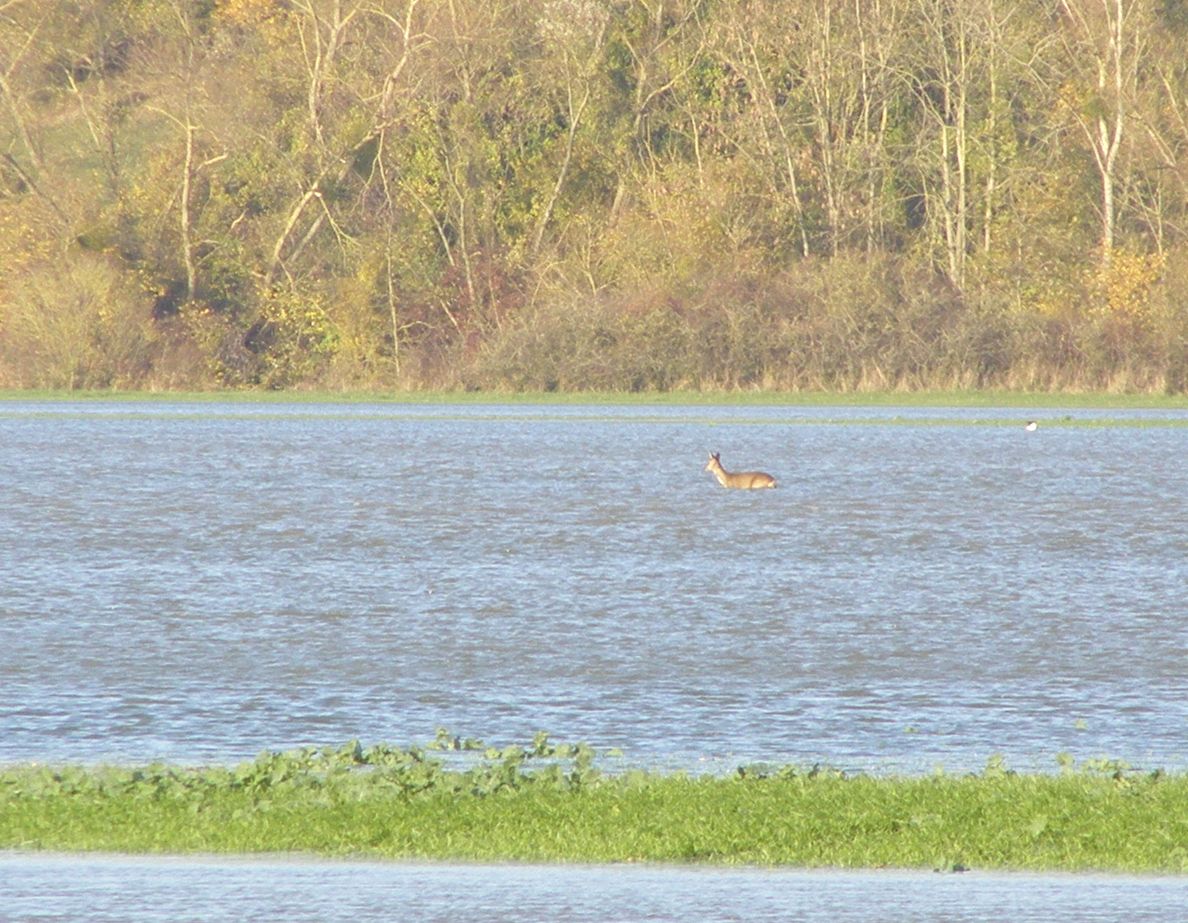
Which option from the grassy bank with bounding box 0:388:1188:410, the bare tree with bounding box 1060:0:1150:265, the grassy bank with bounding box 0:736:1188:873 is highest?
the bare tree with bounding box 1060:0:1150:265

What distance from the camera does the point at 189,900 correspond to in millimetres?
9008

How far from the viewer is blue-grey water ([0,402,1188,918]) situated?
14.7m

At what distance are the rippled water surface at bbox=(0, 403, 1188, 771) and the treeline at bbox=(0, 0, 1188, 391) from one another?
48.4ft

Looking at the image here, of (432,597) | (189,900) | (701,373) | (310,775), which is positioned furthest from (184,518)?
(701,373)

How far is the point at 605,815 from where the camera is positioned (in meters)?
10.7

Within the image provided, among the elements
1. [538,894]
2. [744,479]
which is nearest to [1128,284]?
[744,479]

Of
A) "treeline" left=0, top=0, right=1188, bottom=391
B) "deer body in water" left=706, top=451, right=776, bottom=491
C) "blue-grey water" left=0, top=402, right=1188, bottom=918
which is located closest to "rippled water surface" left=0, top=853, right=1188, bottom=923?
"blue-grey water" left=0, top=402, right=1188, bottom=918

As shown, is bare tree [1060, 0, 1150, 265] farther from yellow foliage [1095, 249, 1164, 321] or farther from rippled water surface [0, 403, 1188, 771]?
rippled water surface [0, 403, 1188, 771]

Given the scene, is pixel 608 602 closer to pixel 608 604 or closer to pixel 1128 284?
pixel 608 604

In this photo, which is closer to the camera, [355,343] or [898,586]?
[898,586]

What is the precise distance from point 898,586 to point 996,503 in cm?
1109

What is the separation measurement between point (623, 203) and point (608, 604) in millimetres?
44166

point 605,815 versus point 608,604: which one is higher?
point 605,815

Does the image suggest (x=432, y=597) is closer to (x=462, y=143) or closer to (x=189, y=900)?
(x=189, y=900)
